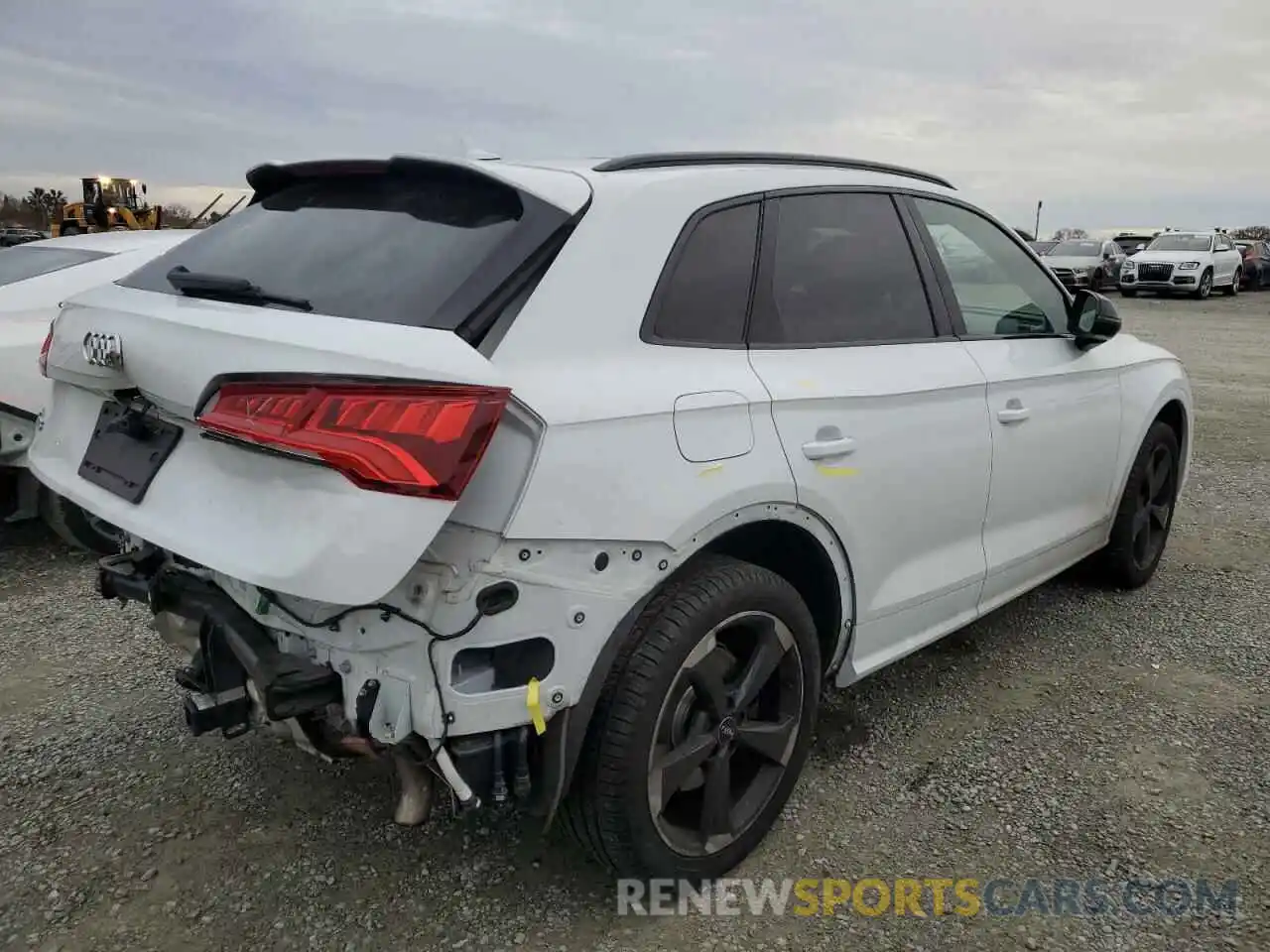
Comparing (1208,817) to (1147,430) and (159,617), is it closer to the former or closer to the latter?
(1147,430)

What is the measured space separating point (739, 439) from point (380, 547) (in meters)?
0.90

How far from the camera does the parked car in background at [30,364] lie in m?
4.57

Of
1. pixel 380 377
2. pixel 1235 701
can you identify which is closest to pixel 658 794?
pixel 380 377

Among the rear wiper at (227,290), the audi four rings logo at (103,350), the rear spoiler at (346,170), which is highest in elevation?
the rear spoiler at (346,170)

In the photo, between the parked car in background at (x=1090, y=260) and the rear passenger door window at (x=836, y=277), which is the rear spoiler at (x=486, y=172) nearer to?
the rear passenger door window at (x=836, y=277)

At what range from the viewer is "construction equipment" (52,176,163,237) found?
2539cm

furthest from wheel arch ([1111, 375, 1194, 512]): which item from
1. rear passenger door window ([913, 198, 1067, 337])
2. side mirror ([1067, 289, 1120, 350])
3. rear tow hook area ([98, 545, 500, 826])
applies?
rear tow hook area ([98, 545, 500, 826])

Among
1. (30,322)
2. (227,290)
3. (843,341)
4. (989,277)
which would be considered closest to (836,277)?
(843,341)

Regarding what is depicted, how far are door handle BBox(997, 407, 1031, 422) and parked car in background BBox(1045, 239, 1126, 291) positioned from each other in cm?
2377

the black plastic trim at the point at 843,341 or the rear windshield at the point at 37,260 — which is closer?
the black plastic trim at the point at 843,341

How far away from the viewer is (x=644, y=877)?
7.79ft

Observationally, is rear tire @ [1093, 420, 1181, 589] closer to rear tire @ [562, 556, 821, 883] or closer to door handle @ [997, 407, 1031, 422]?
door handle @ [997, 407, 1031, 422]

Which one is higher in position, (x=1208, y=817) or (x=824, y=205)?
(x=824, y=205)

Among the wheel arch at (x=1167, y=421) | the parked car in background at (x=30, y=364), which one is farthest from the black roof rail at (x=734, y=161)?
the parked car in background at (x=30, y=364)
